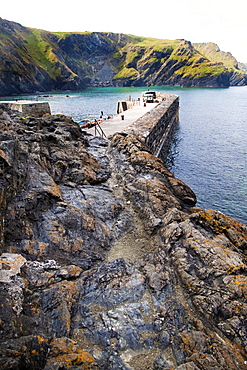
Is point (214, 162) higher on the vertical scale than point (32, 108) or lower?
lower

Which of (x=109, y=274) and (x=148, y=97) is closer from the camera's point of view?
(x=109, y=274)

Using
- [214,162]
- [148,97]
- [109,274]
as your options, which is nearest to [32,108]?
[214,162]

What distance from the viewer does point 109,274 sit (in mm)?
10203

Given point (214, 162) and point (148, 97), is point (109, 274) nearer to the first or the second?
point (214, 162)

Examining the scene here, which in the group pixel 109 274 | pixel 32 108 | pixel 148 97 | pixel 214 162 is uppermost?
pixel 148 97

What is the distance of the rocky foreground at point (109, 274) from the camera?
7148 millimetres

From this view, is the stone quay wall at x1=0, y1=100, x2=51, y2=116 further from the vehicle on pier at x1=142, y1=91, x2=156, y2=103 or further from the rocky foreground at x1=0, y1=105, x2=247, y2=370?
the vehicle on pier at x1=142, y1=91, x2=156, y2=103

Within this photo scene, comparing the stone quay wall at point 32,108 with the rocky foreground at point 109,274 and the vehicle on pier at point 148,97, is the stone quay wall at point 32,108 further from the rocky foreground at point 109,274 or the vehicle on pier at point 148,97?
the vehicle on pier at point 148,97

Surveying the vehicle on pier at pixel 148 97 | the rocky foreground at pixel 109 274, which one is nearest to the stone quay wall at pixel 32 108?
the rocky foreground at pixel 109 274

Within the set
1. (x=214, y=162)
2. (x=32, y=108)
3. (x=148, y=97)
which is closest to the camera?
(x=214, y=162)

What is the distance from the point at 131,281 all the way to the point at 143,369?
3.20 metres

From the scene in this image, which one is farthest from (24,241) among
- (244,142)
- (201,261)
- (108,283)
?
(244,142)

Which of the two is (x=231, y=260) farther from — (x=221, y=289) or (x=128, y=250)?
(x=128, y=250)

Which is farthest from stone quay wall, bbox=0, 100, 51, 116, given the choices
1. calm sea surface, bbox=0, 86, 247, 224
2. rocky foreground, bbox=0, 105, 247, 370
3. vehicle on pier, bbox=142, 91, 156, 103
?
vehicle on pier, bbox=142, 91, 156, 103
